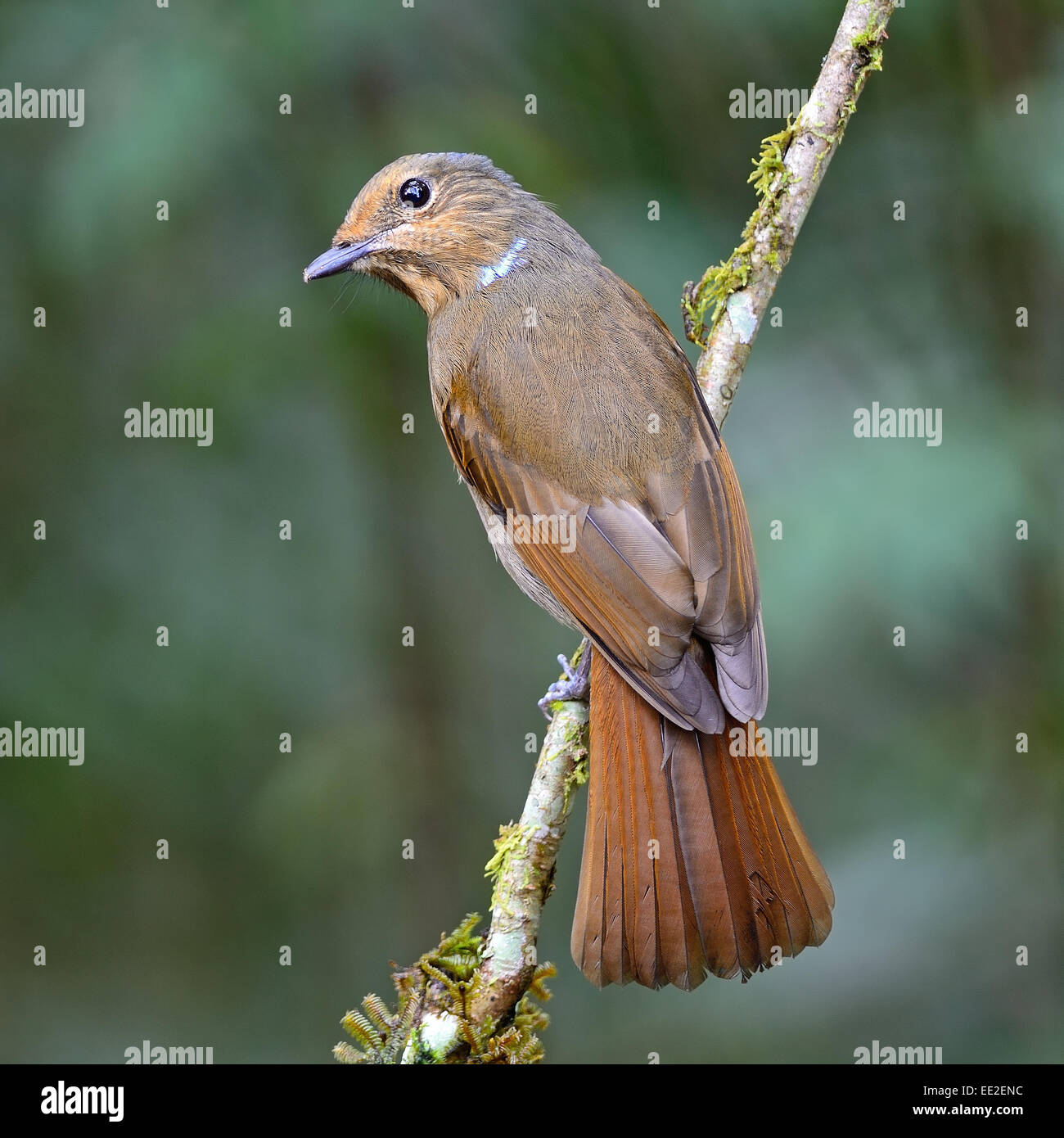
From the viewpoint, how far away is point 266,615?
521 centimetres

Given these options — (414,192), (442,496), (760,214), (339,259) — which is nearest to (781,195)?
(760,214)

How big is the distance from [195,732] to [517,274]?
237 centimetres

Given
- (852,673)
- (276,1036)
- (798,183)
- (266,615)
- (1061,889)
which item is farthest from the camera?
(276,1036)

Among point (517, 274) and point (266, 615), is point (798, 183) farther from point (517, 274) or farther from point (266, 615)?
point (266, 615)

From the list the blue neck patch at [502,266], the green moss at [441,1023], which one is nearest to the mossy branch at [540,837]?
the green moss at [441,1023]

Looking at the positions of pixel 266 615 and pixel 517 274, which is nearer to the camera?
pixel 517 274

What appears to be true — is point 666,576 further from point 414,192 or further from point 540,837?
point 414,192

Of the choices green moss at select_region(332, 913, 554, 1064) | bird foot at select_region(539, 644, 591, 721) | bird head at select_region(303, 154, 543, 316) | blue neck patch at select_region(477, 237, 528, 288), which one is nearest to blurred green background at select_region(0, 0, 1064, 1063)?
bird head at select_region(303, 154, 543, 316)

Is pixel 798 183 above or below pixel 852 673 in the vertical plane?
above

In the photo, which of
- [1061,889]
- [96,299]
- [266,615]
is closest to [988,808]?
[1061,889]

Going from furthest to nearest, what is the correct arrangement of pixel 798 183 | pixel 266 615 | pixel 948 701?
1. pixel 266 615
2. pixel 948 701
3. pixel 798 183

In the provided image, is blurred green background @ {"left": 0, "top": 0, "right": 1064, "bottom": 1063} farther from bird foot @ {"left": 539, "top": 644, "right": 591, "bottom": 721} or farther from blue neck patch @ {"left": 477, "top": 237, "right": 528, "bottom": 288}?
bird foot @ {"left": 539, "top": 644, "right": 591, "bottom": 721}

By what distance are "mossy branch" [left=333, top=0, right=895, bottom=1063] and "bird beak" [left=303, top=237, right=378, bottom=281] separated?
42.3 inches

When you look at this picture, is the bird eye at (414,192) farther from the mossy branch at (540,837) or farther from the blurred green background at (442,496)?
the mossy branch at (540,837)
